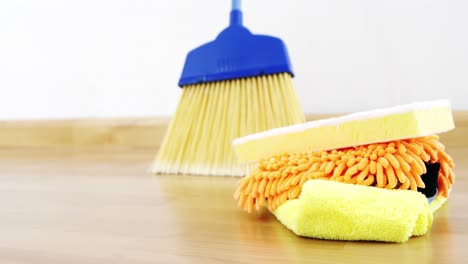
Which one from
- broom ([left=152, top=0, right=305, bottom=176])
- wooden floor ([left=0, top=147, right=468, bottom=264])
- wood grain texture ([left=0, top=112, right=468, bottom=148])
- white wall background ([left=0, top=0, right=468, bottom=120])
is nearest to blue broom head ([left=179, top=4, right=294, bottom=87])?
broom ([left=152, top=0, right=305, bottom=176])

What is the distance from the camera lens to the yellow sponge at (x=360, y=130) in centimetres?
45

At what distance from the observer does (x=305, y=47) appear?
3.72 ft

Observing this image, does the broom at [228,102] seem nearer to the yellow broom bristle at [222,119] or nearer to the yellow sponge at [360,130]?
the yellow broom bristle at [222,119]

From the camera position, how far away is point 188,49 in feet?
4.21

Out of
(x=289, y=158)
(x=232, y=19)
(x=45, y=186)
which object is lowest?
(x=45, y=186)

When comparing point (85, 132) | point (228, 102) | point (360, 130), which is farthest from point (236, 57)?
point (85, 132)

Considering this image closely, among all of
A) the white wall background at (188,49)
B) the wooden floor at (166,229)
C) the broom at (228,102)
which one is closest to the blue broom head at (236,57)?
the broom at (228,102)

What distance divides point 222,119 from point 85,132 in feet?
2.41

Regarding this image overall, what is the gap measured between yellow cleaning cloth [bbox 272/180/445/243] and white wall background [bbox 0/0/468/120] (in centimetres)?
70

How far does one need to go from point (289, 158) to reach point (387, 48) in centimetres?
66

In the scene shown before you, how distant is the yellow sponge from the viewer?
0.45 metres

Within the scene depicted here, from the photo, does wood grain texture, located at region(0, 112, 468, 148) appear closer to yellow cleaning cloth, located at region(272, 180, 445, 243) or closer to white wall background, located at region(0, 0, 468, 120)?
white wall background, located at region(0, 0, 468, 120)

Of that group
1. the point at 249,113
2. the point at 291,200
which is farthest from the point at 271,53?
the point at 291,200

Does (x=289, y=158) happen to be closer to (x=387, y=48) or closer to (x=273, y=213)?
(x=273, y=213)
